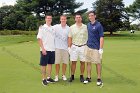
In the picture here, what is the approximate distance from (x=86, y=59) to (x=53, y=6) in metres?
56.7

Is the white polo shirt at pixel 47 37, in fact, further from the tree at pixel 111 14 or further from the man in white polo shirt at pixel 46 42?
the tree at pixel 111 14

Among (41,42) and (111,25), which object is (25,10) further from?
(41,42)

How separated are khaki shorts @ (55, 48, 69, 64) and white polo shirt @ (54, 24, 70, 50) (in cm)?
12

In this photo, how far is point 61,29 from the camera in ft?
34.7

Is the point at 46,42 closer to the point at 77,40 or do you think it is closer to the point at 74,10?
the point at 77,40

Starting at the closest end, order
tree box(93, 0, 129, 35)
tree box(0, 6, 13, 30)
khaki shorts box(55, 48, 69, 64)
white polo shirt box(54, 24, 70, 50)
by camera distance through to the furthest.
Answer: white polo shirt box(54, 24, 70, 50), khaki shorts box(55, 48, 69, 64), tree box(93, 0, 129, 35), tree box(0, 6, 13, 30)

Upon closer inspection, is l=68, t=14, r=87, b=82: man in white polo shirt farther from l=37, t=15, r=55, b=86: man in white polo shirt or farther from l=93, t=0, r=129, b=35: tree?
l=93, t=0, r=129, b=35: tree

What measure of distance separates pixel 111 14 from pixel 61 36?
54134 mm

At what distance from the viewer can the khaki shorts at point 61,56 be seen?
10680 millimetres

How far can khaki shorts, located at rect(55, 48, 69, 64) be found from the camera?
10680 mm

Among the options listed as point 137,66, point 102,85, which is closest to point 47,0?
point 137,66

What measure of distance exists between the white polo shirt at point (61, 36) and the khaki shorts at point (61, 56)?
119 millimetres

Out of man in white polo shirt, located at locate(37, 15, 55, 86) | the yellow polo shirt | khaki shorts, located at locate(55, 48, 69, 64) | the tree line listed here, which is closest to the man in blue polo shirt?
the yellow polo shirt

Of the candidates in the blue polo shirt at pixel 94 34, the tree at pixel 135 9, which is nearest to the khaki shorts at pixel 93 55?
Answer: the blue polo shirt at pixel 94 34
